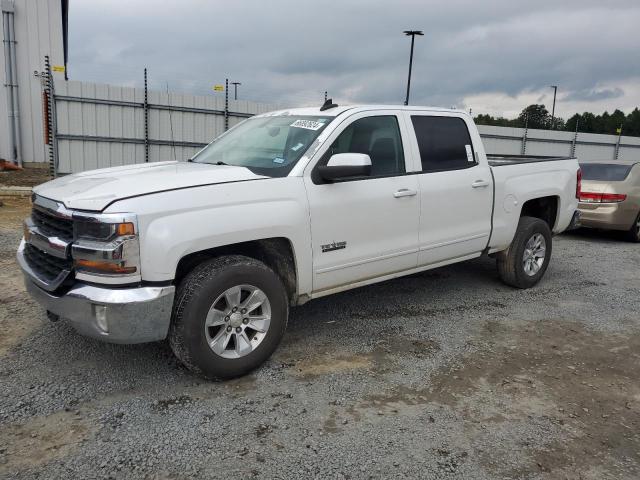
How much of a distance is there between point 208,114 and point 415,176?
36.6 feet

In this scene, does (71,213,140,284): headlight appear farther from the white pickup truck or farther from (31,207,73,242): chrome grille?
(31,207,73,242): chrome grille

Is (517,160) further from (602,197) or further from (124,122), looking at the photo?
(124,122)

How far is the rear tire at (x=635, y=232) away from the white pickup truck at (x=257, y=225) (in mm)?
5076

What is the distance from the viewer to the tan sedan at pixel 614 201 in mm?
8914

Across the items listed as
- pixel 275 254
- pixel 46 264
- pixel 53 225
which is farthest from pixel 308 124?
pixel 46 264

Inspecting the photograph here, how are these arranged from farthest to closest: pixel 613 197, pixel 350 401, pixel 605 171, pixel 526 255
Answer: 1. pixel 605 171
2. pixel 613 197
3. pixel 526 255
4. pixel 350 401

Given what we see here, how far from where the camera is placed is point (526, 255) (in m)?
5.88

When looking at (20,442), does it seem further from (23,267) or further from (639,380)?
(639,380)

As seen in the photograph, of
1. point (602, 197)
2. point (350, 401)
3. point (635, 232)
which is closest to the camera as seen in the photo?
point (350, 401)

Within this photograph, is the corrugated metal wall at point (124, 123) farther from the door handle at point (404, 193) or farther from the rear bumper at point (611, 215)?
the door handle at point (404, 193)

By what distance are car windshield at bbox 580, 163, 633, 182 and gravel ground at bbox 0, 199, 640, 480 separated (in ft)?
16.4

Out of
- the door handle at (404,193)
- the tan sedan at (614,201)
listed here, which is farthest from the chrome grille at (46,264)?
the tan sedan at (614,201)

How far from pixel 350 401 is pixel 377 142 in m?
2.17

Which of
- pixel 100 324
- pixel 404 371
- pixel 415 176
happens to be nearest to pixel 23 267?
pixel 100 324
